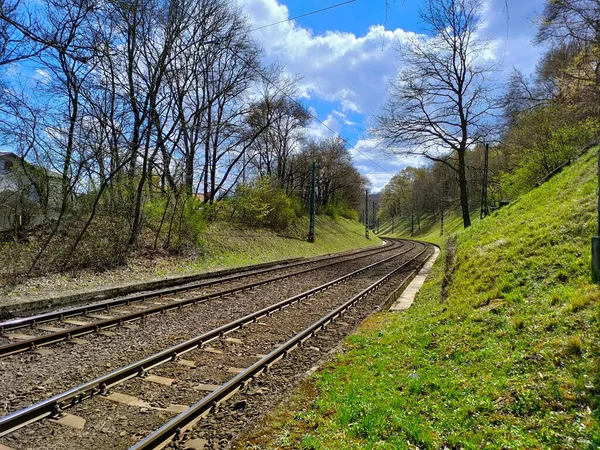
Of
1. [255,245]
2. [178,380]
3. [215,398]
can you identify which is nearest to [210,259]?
[255,245]

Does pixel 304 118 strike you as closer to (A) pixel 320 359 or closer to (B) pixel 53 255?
(B) pixel 53 255

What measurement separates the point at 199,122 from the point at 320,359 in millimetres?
22717

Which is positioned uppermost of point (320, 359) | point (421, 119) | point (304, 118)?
point (304, 118)

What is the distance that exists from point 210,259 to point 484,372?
1593cm

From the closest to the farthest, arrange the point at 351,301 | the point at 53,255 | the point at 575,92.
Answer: the point at 351,301 < the point at 53,255 < the point at 575,92

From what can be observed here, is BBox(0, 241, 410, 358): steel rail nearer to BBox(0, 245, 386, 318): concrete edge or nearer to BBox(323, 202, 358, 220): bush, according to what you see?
BBox(0, 245, 386, 318): concrete edge

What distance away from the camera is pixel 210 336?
6824 mm

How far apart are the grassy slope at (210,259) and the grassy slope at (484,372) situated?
8.45 metres

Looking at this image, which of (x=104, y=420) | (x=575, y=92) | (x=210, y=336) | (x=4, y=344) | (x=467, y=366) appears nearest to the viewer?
(x=104, y=420)

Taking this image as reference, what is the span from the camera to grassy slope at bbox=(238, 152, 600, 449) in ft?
10.6

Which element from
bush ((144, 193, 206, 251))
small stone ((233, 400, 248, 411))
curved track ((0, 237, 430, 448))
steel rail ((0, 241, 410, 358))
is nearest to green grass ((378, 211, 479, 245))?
bush ((144, 193, 206, 251))

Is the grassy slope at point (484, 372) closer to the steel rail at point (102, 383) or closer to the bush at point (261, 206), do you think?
the steel rail at point (102, 383)

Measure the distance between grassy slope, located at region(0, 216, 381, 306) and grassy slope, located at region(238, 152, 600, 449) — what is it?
333 inches

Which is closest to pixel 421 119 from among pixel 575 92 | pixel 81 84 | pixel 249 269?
pixel 575 92
